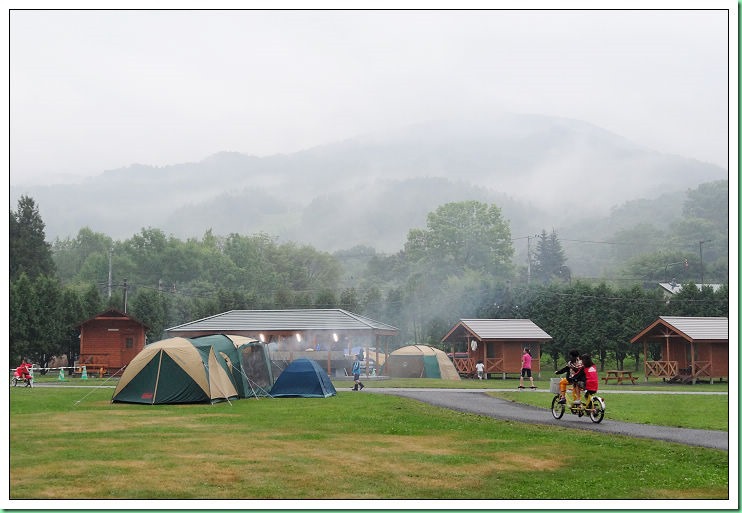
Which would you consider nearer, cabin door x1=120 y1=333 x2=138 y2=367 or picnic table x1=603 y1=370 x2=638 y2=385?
picnic table x1=603 y1=370 x2=638 y2=385

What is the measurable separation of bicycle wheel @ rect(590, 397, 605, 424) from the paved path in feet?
0.39

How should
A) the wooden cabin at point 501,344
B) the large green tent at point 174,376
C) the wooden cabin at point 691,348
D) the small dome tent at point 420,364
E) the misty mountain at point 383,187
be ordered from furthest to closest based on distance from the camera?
the misty mountain at point 383,187
the small dome tent at point 420,364
the wooden cabin at point 501,344
the wooden cabin at point 691,348
the large green tent at point 174,376

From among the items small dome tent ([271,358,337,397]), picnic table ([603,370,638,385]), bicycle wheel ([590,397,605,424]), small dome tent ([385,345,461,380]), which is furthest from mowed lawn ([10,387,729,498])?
small dome tent ([385,345,461,380])

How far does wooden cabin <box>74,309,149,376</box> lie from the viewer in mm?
41438

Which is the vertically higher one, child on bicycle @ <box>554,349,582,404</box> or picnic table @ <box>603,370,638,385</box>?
child on bicycle @ <box>554,349,582,404</box>

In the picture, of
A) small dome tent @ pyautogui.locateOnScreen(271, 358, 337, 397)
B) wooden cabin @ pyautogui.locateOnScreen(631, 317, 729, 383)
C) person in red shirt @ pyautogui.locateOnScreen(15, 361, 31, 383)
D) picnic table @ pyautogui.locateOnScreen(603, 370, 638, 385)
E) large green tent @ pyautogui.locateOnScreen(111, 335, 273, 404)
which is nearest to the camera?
large green tent @ pyautogui.locateOnScreen(111, 335, 273, 404)

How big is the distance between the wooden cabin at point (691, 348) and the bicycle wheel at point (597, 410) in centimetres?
2108

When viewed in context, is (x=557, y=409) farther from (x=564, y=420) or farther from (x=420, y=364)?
(x=420, y=364)

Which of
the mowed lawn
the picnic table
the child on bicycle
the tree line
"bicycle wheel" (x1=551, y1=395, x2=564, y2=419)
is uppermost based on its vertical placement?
the tree line

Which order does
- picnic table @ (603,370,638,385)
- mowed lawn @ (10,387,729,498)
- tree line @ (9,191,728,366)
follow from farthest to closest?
tree line @ (9,191,728,366) → picnic table @ (603,370,638,385) → mowed lawn @ (10,387,729,498)

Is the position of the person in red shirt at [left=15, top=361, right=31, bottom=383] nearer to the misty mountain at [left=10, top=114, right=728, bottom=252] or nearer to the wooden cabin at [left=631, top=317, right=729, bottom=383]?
the wooden cabin at [left=631, top=317, right=729, bottom=383]

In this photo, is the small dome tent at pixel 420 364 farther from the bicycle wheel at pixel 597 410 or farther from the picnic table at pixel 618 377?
the bicycle wheel at pixel 597 410

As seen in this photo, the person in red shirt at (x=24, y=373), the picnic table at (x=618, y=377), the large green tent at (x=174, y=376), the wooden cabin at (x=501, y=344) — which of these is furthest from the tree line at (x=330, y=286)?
the large green tent at (x=174, y=376)

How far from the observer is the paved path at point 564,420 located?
13734 mm
